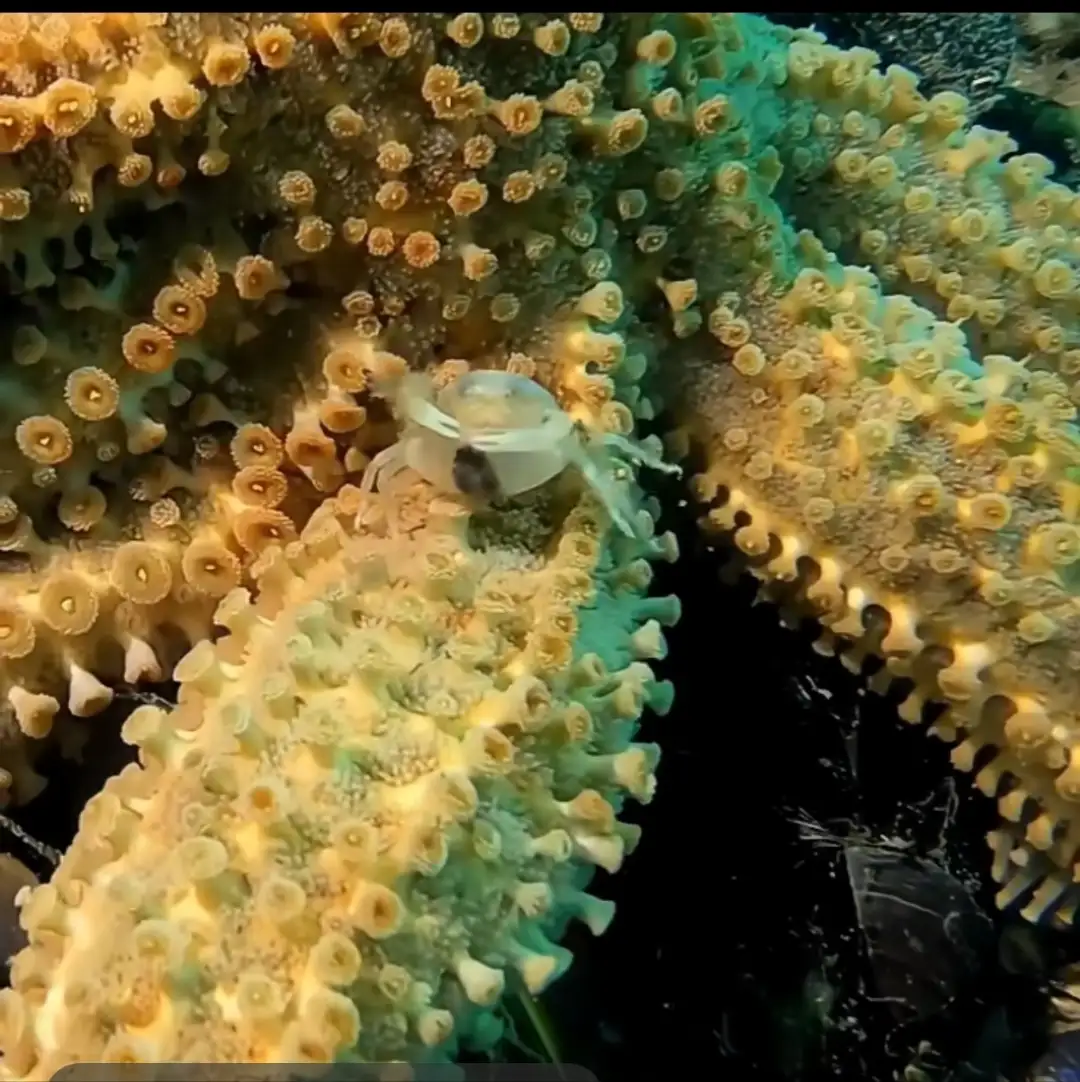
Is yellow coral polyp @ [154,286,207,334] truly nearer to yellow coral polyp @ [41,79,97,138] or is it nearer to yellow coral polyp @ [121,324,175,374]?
yellow coral polyp @ [121,324,175,374]

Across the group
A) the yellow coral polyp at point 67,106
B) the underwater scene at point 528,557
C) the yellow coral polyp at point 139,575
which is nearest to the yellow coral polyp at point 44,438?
the underwater scene at point 528,557

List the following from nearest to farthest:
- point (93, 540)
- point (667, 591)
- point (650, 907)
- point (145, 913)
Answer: point (145, 913), point (93, 540), point (650, 907), point (667, 591)

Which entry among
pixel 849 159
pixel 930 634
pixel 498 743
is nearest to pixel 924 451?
pixel 930 634

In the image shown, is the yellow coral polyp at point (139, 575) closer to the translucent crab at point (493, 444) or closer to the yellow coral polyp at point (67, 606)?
the yellow coral polyp at point (67, 606)

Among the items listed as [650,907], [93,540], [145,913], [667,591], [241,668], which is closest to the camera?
[145,913]

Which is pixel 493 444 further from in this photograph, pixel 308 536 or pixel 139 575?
pixel 139 575

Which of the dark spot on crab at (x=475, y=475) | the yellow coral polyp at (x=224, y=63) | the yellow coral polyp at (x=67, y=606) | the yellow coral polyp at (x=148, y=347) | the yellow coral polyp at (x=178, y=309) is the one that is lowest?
the yellow coral polyp at (x=67, y=606)

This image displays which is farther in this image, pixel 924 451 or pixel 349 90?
pixel 924 451

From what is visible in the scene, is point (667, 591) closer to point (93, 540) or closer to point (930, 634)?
point (930, 634)

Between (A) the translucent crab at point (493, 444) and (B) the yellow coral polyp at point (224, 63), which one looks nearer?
(B) the yellow coral polyp at point (224, 63)
